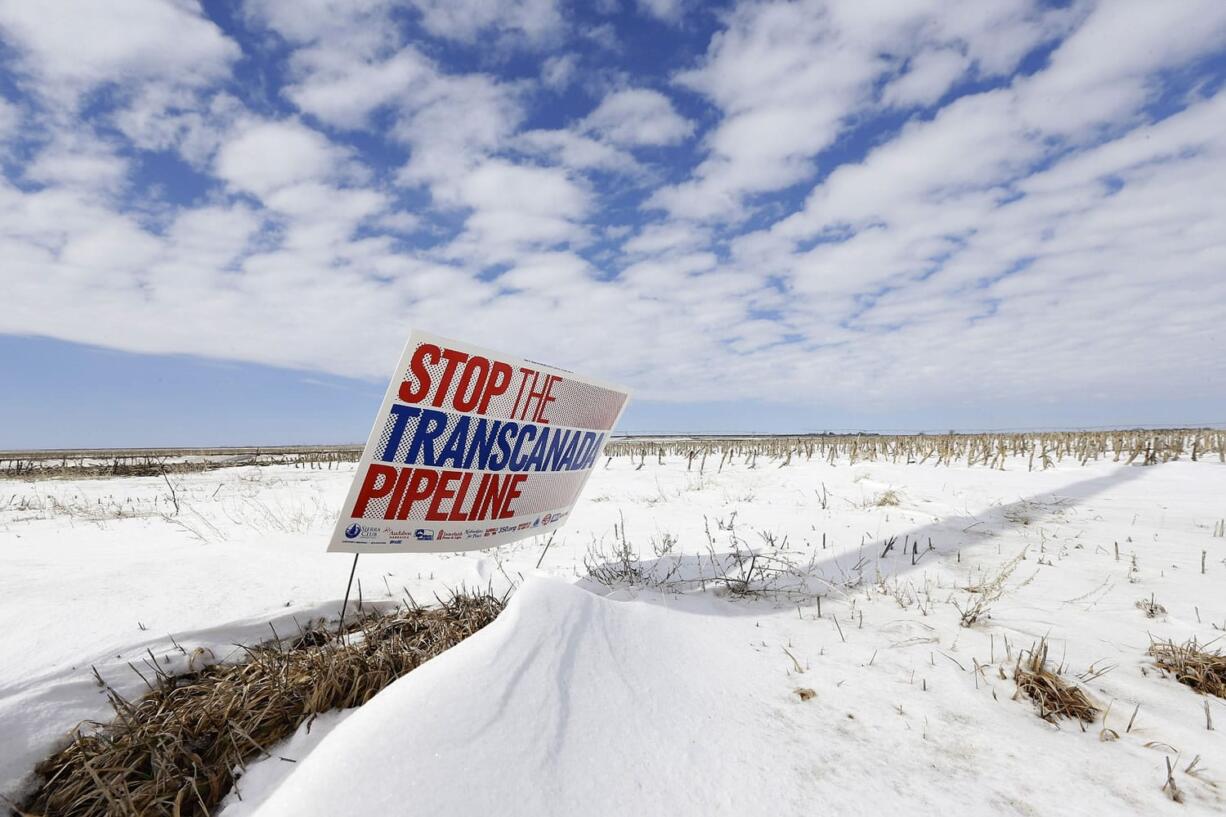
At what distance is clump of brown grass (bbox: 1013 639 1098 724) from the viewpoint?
2.01 metres

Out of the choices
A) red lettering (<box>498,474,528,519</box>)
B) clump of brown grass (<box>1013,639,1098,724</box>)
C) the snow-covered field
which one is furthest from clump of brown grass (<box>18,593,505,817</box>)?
clump of brown grass (<box>1013,639,1098,724</box>)

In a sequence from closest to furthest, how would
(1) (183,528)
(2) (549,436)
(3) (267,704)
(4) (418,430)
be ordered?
(3) (267,704)
(4) (418,430)
(2) (549,436)
(1) (183,528)

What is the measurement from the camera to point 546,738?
175 centimetres

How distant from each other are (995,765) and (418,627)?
2.72 meters

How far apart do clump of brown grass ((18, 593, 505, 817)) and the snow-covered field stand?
11 centimetres

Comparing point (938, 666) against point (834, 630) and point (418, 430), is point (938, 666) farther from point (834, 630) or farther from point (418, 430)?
point (418, 430)

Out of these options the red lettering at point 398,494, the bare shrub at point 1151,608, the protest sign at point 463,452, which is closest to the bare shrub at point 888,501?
the bare shrub at point 1151,608

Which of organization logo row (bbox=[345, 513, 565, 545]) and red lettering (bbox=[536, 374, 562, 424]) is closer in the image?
organization logo row (bbox=[345, 513, 565, 545])

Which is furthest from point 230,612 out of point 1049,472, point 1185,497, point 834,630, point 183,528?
point 1049,472

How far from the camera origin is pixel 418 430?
2.87 metres

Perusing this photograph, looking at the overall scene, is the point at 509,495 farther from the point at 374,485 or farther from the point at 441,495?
the point at 374,485

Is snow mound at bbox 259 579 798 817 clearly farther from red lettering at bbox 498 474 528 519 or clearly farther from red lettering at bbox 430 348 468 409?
red lettering at bbox 430 348 468 409

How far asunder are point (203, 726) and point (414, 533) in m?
1.19

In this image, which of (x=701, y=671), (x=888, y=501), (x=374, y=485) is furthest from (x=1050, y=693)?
(x=888, y=501)
